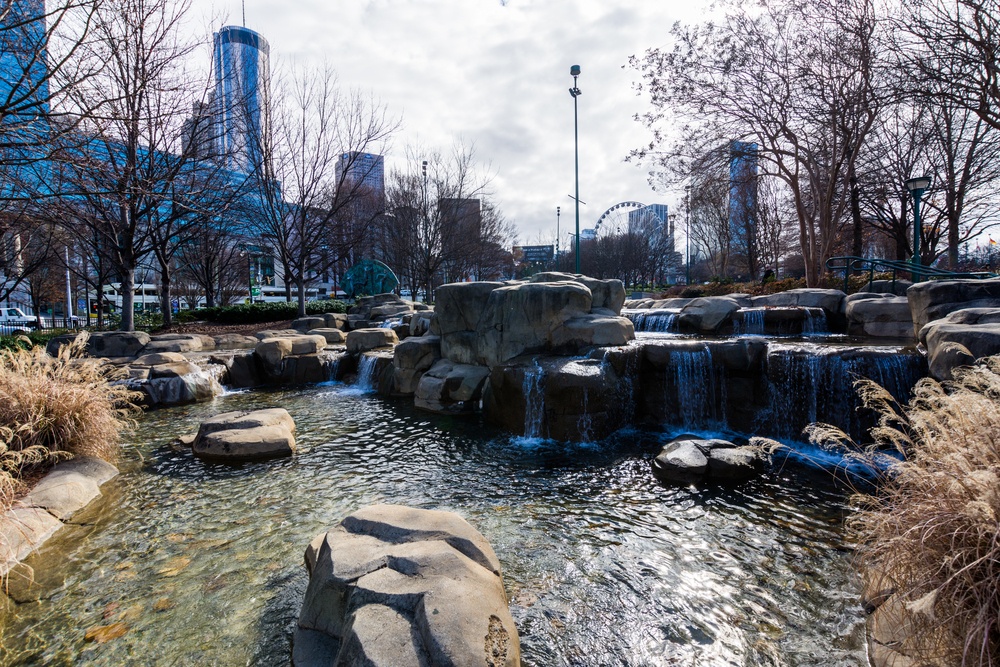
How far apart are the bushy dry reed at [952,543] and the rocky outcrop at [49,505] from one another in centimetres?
554

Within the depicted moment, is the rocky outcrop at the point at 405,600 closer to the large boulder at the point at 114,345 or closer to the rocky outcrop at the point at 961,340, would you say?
the rocky outcrop at the point at 961,340

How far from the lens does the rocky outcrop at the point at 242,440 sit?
6.48 metres

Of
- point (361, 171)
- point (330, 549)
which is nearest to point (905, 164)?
point (361, 171)

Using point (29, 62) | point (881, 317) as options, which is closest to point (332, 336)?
point (29, 62)

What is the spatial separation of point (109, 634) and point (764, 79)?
20.6 m

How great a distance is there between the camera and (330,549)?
2.98m

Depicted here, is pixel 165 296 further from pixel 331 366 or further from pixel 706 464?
pixel 706 464

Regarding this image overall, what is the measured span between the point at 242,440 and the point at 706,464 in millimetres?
6193

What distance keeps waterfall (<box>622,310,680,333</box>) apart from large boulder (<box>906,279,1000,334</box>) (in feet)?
18.3

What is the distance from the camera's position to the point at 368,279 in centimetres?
3269

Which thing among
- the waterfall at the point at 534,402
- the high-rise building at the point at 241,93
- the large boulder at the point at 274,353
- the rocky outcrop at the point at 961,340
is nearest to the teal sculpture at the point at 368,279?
the high-rise building at the point at 241,93

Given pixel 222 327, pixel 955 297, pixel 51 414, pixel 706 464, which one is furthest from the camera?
pixel 222 327

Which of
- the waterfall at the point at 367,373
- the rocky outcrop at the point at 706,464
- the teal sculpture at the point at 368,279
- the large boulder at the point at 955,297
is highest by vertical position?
the teal sculpture at the point at 368,279

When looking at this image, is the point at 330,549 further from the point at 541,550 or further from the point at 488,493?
the point at 488,493
